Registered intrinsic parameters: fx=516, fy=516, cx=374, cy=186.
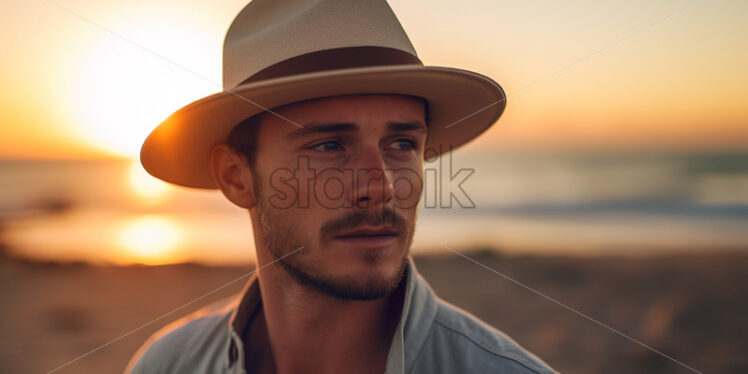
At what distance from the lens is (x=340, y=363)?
213cm

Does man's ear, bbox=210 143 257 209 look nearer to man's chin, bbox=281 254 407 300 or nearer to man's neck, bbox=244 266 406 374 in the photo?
man's neck, bbox=244 266 406 374

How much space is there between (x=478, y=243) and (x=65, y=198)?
2282 centimetres

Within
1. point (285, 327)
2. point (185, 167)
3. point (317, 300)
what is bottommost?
point (285, 327)

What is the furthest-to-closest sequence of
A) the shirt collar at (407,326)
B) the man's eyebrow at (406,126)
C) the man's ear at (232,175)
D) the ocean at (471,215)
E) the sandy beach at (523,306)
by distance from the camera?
the ocean at (471,215) < the sandy beach at (523,306) < the man's ear at (232,175) < the man's eyebrow at (406,126) < the shirt collar at (407,326)

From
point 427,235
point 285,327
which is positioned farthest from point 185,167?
point 427,235

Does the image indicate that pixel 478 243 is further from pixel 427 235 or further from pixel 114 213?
pixel 114 213

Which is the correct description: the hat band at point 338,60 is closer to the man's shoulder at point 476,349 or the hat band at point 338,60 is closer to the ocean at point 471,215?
the man's shoulder at point 476,349

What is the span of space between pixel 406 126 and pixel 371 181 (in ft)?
1.02

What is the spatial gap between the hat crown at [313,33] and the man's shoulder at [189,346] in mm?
1227

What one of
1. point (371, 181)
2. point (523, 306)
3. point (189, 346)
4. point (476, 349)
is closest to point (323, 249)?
point (371, 181)

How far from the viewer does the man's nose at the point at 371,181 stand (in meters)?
1.93

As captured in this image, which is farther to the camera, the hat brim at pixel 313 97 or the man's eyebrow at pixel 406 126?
the man's eyebrow at pixel 406 126

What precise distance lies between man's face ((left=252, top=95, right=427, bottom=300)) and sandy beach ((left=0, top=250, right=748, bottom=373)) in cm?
658

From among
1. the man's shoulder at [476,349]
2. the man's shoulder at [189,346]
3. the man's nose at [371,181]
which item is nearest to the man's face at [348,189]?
the man's nose at [371,181]
